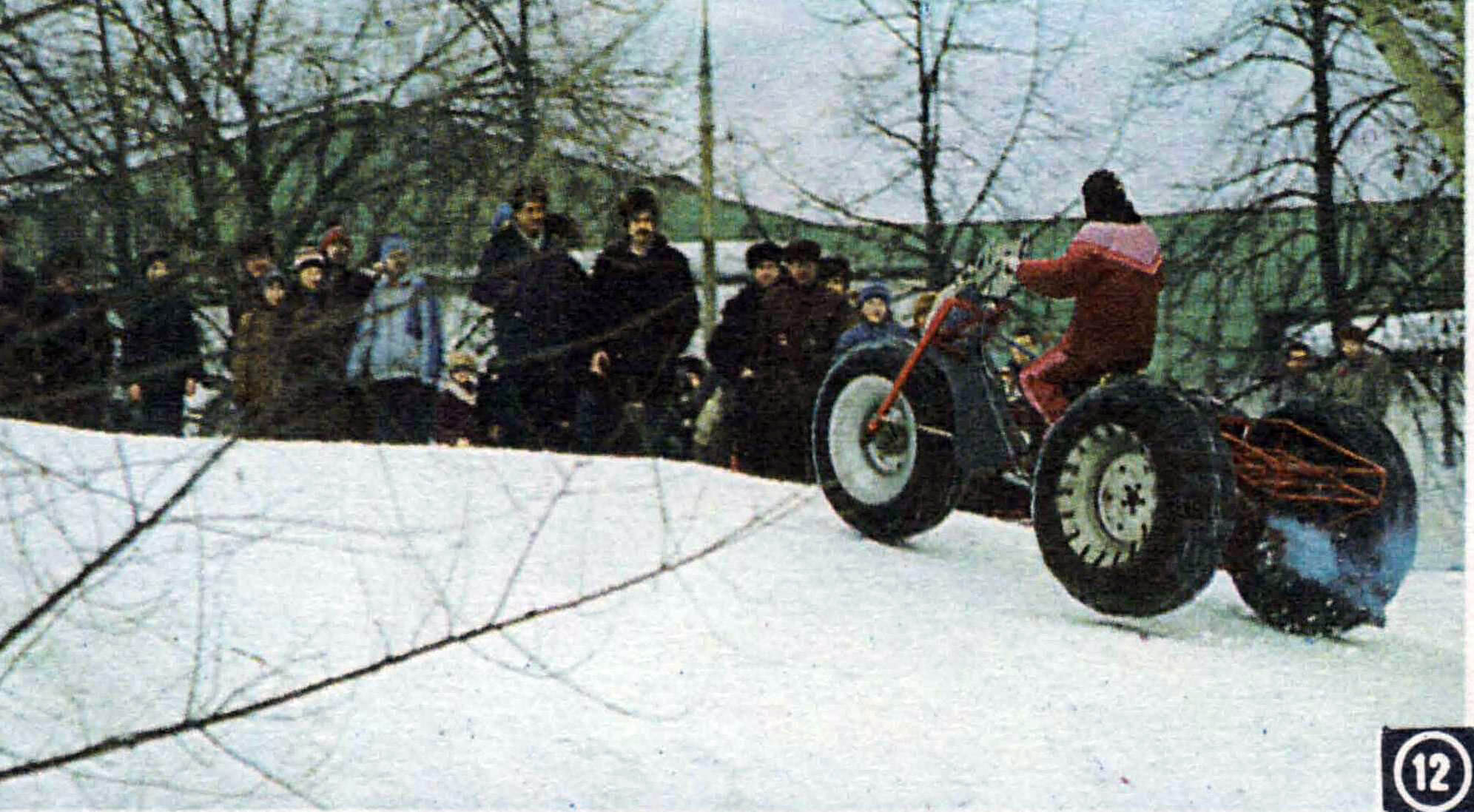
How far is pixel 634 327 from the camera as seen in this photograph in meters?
3.68

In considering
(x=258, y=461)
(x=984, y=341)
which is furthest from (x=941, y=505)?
(x=258, y=461)

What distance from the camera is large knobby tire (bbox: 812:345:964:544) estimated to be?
12.3ft

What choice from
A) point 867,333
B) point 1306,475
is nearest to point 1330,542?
point 1306,475

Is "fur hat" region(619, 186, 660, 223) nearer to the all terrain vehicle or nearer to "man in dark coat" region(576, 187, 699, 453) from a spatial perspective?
"man in dark coat" region(576, 187, 699, 453)

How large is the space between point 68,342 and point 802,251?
2122 millimetres

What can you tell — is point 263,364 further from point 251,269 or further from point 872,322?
point 872,322

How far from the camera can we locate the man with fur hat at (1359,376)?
11.7ft

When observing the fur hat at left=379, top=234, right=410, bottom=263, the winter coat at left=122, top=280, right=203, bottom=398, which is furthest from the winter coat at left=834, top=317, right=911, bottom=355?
the winter coat at left=122, top=280, right=203, bottom=398

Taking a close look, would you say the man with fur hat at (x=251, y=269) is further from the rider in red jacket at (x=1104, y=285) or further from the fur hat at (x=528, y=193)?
the rider in red jacket at (x=1104, y=285)

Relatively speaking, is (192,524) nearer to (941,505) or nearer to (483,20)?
(483,20)

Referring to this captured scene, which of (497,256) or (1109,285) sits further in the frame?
(1109,285)

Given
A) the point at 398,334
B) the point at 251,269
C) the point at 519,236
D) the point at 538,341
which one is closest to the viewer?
the point at 251,269

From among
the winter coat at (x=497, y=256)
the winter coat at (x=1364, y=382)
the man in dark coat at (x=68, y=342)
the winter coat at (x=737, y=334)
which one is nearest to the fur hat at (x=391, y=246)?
the winter coat at (x=497, y=256)

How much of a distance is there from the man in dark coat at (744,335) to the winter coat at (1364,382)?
1189mm
